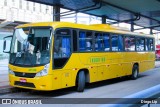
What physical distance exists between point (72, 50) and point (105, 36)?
303 cm

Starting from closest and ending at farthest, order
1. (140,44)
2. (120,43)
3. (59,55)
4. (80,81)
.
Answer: (59,55) < (80,81) < (120,43) < (140,44)

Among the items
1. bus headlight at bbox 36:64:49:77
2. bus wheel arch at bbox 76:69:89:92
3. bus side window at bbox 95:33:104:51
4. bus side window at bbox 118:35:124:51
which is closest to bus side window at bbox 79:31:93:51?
bus side window at bbox 95:33:104:51

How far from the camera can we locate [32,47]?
10.9 meters

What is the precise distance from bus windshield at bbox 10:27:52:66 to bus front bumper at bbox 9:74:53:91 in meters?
0.49

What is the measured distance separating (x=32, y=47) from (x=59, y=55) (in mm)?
947

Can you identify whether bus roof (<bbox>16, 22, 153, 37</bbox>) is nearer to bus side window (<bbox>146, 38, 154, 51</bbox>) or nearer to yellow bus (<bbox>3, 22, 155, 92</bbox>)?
yellow bus (<bbox>3, 22, 155, 92</bbox>)

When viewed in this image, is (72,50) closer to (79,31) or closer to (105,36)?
(79,31)

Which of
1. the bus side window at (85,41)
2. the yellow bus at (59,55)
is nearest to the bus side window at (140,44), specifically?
the yellow bus at (59,55)

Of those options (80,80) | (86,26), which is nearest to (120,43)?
(86,26)

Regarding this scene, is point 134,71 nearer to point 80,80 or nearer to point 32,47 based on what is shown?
point 80,80

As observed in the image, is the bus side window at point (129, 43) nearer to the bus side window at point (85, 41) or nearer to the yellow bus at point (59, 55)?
the yellow bus at point (59, 55)

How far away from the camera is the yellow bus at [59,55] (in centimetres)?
1060

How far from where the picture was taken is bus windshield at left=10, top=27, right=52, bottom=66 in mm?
10672

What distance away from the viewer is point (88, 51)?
12.8 m
